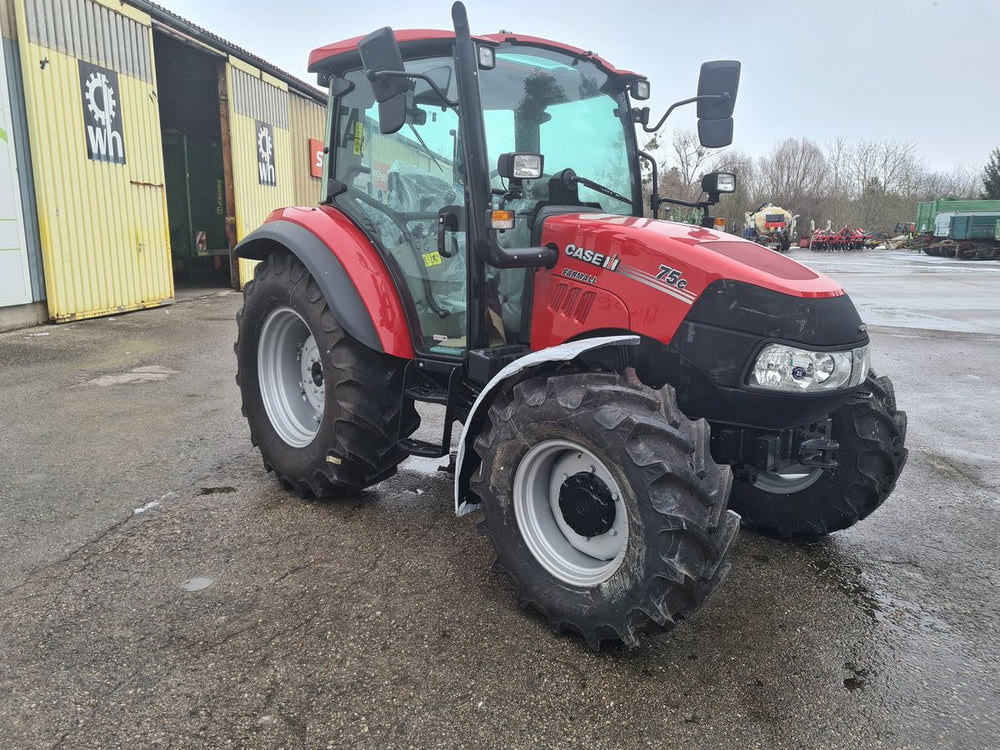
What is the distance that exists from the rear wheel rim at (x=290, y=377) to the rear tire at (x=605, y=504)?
63.8 inches

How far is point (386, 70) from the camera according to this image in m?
2.84

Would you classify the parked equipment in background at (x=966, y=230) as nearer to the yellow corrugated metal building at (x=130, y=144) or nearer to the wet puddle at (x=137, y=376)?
the yellow corrugated metal building at (x=130, y=144)

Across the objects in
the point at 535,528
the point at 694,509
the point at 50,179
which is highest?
the point at 50,179

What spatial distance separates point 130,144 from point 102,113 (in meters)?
0.67

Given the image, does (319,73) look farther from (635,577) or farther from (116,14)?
(116,14)

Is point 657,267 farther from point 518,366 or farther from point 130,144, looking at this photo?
point 130,144

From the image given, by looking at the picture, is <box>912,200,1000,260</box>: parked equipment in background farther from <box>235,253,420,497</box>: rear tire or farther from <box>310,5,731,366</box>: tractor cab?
<box>235,253,420,497</box>: rear tire

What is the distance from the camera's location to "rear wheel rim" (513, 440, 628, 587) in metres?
2.74

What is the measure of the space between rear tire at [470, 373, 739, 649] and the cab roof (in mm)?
1626

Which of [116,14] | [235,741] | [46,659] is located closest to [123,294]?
[116,14]

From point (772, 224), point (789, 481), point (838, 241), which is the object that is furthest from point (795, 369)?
point (838, 241)

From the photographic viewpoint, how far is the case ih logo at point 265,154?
47.8 ft

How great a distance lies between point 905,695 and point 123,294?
11027mm

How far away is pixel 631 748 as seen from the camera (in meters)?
2.20
